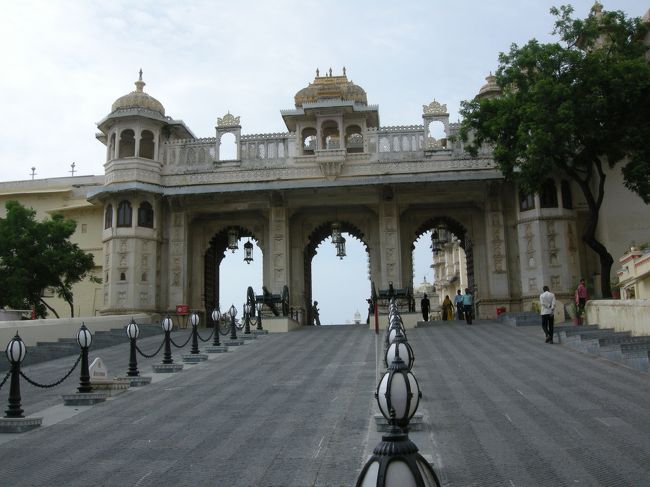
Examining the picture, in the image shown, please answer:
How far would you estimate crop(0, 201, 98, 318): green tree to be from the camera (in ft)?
75.8

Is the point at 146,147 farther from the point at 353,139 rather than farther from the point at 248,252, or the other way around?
the point at 353,139

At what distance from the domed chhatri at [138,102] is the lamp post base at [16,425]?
1960cm

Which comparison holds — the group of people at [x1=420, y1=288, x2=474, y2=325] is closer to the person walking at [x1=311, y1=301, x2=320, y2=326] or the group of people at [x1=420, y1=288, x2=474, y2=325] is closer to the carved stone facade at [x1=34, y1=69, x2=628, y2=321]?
the carved stone facade at [x1=34, y1=69, x2=628, y2=321]

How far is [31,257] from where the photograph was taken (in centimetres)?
2361

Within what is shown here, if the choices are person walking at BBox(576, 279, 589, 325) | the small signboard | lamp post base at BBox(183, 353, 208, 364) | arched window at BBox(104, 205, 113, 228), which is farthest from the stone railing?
the small signboard

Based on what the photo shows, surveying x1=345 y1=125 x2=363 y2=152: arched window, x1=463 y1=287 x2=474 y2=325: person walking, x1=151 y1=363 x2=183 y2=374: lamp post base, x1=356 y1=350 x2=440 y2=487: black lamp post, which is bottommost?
x1=151 y1=363 x2=183 y2=374: lamp post base

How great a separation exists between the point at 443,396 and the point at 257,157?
18.5 metres

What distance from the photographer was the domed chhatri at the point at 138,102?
87.2 feet

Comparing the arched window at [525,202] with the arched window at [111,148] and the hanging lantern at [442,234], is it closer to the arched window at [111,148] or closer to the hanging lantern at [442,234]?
the hanging lantern at [442,234]

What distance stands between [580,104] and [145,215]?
16.4 metres

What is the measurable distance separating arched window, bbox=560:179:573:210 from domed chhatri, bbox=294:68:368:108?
988 cm

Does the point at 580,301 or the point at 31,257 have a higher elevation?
the point at 31,257

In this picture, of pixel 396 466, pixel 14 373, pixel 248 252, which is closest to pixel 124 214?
pixel 248 252

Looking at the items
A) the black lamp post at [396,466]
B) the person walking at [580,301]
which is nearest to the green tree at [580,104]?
the person walking at [580,301]
